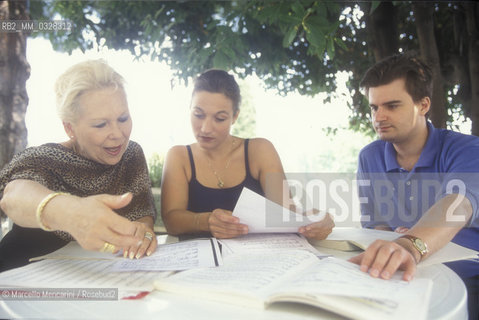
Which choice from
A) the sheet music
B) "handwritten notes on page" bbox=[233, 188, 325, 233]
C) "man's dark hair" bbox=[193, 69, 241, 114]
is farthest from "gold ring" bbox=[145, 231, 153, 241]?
"man's dark hair" bbox=[193, 69, 241, 114]

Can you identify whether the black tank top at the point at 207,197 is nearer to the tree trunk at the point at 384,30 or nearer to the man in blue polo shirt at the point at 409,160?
the man in blue polo shirt at the point at 409,160

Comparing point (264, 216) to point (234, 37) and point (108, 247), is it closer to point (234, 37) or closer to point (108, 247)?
point (108, 247)

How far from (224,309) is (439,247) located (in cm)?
70

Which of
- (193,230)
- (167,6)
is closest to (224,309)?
(193,230)

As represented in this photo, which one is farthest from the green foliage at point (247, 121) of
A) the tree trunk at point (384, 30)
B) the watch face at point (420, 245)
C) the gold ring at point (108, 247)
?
the gold ring at point (108, 247)

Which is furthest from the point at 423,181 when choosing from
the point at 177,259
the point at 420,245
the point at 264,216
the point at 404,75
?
the point at 177,259

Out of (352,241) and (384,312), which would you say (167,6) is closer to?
(352,241)

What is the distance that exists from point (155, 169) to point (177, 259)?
12.2 ft

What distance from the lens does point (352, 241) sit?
1.24 m

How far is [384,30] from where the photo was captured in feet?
10.1

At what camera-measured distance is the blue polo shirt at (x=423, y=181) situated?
141 centimetres

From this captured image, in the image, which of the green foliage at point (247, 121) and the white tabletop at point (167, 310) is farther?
the green foliage at point (247, 121)

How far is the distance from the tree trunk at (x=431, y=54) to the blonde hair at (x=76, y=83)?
2566 millimetres

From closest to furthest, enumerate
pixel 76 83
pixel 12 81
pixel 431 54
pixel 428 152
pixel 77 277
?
pixel 77 277
pixel 76 83
pixel 428 152
pixel 12 81
pixel 431 54
